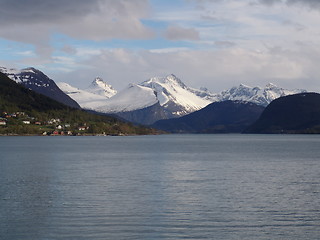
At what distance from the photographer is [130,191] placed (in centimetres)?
5634

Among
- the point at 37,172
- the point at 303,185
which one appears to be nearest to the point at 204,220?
the point at 303,185

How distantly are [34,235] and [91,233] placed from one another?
378 cm

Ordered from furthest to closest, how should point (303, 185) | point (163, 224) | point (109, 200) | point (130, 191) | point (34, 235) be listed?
point (303, 185)
point (130, 191)
point (109, 200)
point (163, 224)
point (34, 235)

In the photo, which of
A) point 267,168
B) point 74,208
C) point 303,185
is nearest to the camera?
point 74,208

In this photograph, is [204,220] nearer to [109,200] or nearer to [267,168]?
[109,200]

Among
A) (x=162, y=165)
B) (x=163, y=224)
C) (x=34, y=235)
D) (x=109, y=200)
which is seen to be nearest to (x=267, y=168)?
(x=162, y=165)

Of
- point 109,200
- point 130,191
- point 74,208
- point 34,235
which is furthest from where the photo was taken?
point 130,191

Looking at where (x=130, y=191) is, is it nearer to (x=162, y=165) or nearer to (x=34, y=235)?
(x=34, y=235)

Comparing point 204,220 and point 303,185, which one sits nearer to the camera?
point 204,220

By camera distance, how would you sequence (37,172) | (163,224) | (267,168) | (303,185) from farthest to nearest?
1. (267,168)
2. (37,172)
3. (303,185)
4. (163,224)

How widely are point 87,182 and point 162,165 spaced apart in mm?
29029

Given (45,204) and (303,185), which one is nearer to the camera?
(45,204)

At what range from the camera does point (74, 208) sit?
151 ft

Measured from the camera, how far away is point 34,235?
120 ft
